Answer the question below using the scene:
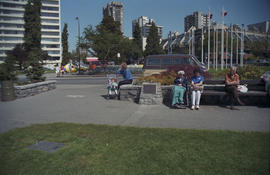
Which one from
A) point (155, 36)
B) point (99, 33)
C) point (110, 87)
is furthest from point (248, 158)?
point (155, 36)

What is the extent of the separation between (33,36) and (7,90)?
4.30 m

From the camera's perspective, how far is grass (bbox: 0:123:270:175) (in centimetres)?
378

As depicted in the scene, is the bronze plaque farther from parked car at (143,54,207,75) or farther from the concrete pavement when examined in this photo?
parked car at (143,54,207,75)

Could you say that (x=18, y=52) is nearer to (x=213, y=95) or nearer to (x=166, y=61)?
(x=213, y=95)

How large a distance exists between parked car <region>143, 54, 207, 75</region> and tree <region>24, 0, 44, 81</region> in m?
7.29

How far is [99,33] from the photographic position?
107ft

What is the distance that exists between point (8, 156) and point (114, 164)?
199 centimetres

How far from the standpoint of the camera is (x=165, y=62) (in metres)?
17.1

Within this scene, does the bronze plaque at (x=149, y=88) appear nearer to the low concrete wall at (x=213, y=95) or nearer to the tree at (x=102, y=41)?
the low concrete wall at (x=213, y=95)

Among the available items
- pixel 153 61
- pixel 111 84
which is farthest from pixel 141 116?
pixel 153 61

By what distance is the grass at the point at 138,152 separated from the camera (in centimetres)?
378

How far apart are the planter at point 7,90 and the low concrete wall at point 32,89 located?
40 cm

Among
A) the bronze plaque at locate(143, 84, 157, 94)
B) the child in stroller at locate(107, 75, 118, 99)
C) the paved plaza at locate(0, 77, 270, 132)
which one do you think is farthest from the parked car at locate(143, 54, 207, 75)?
the paved plaza at locate(0, 77, 270, 132)

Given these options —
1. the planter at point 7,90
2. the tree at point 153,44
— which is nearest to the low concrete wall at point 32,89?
the planter at point 7,90
